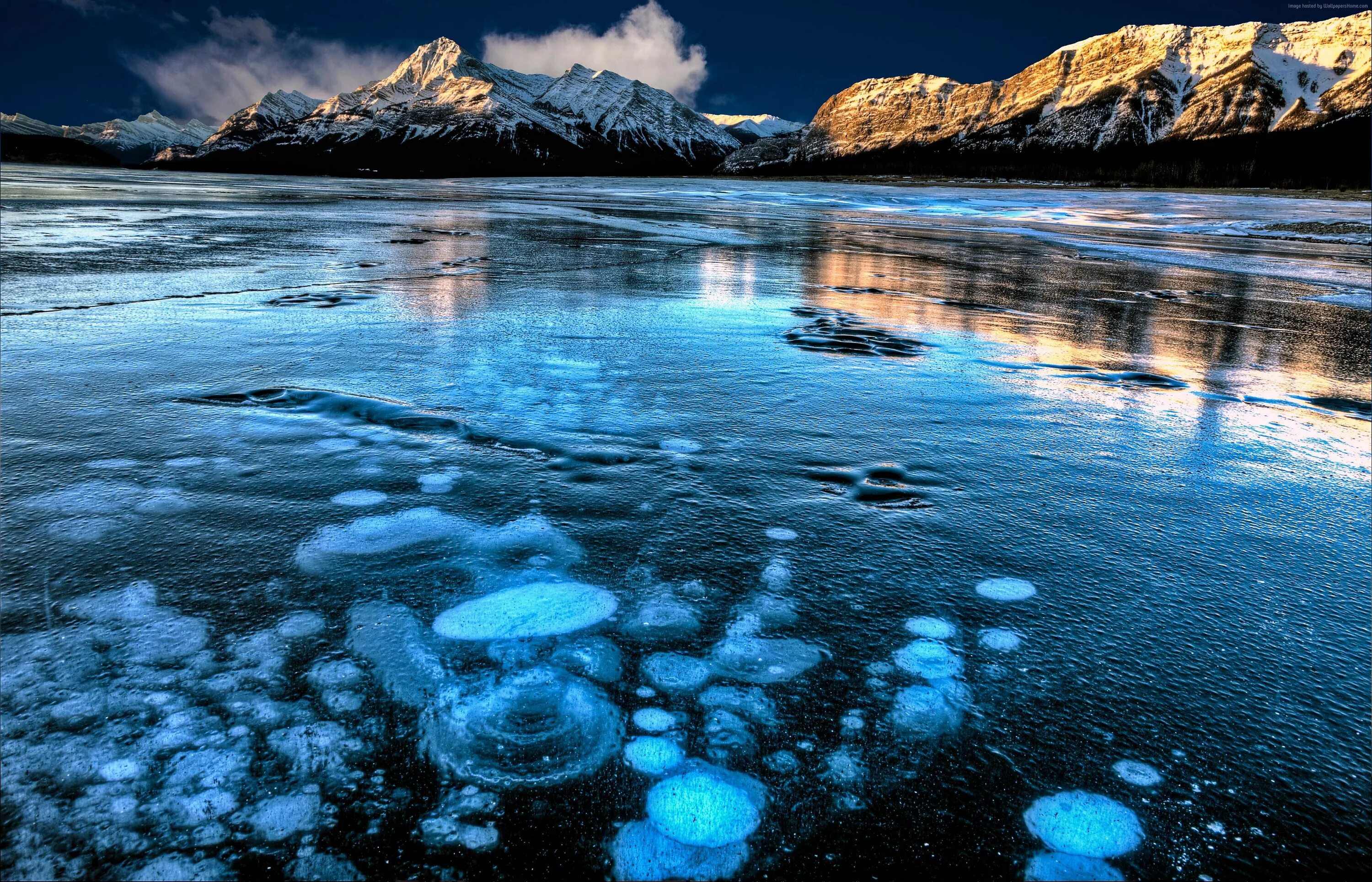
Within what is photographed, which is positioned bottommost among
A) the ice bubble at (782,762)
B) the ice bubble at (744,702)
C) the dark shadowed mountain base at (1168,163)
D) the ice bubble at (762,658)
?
the ice bubble at (782,762)

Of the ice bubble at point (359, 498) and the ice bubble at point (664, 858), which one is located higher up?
the ice bubble at point (359, 498)

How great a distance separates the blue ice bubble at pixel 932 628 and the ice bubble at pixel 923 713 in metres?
0.18

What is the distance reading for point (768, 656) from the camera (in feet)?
5.33

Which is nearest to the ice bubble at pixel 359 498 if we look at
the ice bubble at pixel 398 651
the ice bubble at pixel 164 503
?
the ice bubble at pixel 164 503

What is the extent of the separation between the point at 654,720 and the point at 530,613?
0.47 meters

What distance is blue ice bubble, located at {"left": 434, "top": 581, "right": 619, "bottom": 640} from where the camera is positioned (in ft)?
5.58

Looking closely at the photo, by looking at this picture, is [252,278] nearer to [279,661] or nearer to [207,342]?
[207,342]

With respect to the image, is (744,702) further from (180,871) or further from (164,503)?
(164,503)

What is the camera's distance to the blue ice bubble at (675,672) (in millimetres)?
1539

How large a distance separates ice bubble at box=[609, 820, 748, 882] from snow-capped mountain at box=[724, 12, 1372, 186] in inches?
6048

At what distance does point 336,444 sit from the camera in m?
2.79

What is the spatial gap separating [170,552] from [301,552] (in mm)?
317

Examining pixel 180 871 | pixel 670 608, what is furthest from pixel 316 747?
pixel 670 608

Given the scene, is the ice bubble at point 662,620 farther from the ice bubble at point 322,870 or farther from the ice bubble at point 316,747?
the ice bubble at point 322,870
